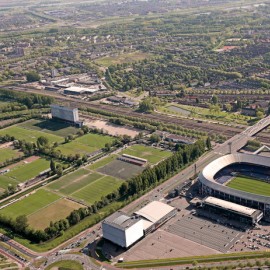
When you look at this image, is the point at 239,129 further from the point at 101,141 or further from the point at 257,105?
the point at 101,141

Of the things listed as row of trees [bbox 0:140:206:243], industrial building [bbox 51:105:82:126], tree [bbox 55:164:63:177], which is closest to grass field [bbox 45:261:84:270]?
row of trees [bbox 0:140:206:243]

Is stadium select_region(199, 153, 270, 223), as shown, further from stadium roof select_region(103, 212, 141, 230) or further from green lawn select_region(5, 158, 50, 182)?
green lawn select_region(5, 158, 50, 182)

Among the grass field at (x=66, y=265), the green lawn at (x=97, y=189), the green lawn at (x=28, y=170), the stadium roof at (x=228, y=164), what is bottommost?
the grass field at (x=66, y=265)

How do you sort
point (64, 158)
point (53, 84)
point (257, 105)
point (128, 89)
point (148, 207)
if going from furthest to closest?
point (53, 84)
point (128, 89)
point (257, 105)
point (64, 158)
point (148, 207)

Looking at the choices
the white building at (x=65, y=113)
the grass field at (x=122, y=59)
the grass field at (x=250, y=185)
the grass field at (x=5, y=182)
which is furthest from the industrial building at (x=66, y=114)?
the grass field at (x=122, y=59)

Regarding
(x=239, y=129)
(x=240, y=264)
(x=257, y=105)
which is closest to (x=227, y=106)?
(x=257, y=105)

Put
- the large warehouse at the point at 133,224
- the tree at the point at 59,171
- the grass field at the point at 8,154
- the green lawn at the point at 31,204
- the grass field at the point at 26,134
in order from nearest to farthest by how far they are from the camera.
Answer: the large warehouse at the point at 133,224 < the green lawn at the point at 31,204 < the tree at the point at 59,171 < the grass field at the point at 8,154 < the grass field at the point at 26,134

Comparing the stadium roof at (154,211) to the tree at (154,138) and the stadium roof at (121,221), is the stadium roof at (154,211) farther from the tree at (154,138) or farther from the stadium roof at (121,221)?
the tree at (154,138)
